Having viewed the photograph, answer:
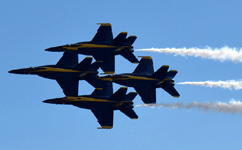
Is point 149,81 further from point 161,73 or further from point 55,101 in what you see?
point 55,101

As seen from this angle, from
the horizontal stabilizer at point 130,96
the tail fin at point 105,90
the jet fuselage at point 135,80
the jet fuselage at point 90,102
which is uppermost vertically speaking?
the jet fuselage at point 135,80

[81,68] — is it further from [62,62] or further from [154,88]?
[154,88]

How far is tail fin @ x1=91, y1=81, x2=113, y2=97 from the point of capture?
14062 cm

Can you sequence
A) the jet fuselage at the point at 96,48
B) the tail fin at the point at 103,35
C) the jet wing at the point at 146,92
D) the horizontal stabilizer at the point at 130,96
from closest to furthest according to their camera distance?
the horizontal stabilizer at the point at 130,96, the jet wing at the point at 146,92, the jet fuselage at the point at 96,48, the tail fin at the point at 103,35

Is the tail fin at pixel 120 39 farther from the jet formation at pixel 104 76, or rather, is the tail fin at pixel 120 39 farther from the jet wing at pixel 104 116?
the jet wing at pixel 104 116

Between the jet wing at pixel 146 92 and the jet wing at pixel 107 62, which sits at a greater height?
the jet wing at pixel 107 62

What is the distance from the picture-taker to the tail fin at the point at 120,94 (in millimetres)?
137500

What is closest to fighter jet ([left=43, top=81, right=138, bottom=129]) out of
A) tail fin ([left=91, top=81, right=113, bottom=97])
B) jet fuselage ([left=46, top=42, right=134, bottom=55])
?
tail fin ([left=91, top=81, right=113, bottom=97])

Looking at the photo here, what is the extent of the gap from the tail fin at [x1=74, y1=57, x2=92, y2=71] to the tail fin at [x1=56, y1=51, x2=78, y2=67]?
1343 millimetres

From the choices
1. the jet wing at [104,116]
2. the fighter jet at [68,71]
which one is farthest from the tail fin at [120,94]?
the fighter jet at [68,71]

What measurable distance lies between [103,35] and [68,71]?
1033 centimetres

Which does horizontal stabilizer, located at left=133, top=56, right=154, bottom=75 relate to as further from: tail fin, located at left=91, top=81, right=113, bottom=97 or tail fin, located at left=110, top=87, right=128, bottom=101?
tail fin, located at left=110, top=87, right=128, bottom=101

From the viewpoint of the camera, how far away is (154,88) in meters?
144

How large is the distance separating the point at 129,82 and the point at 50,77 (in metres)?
13.3
